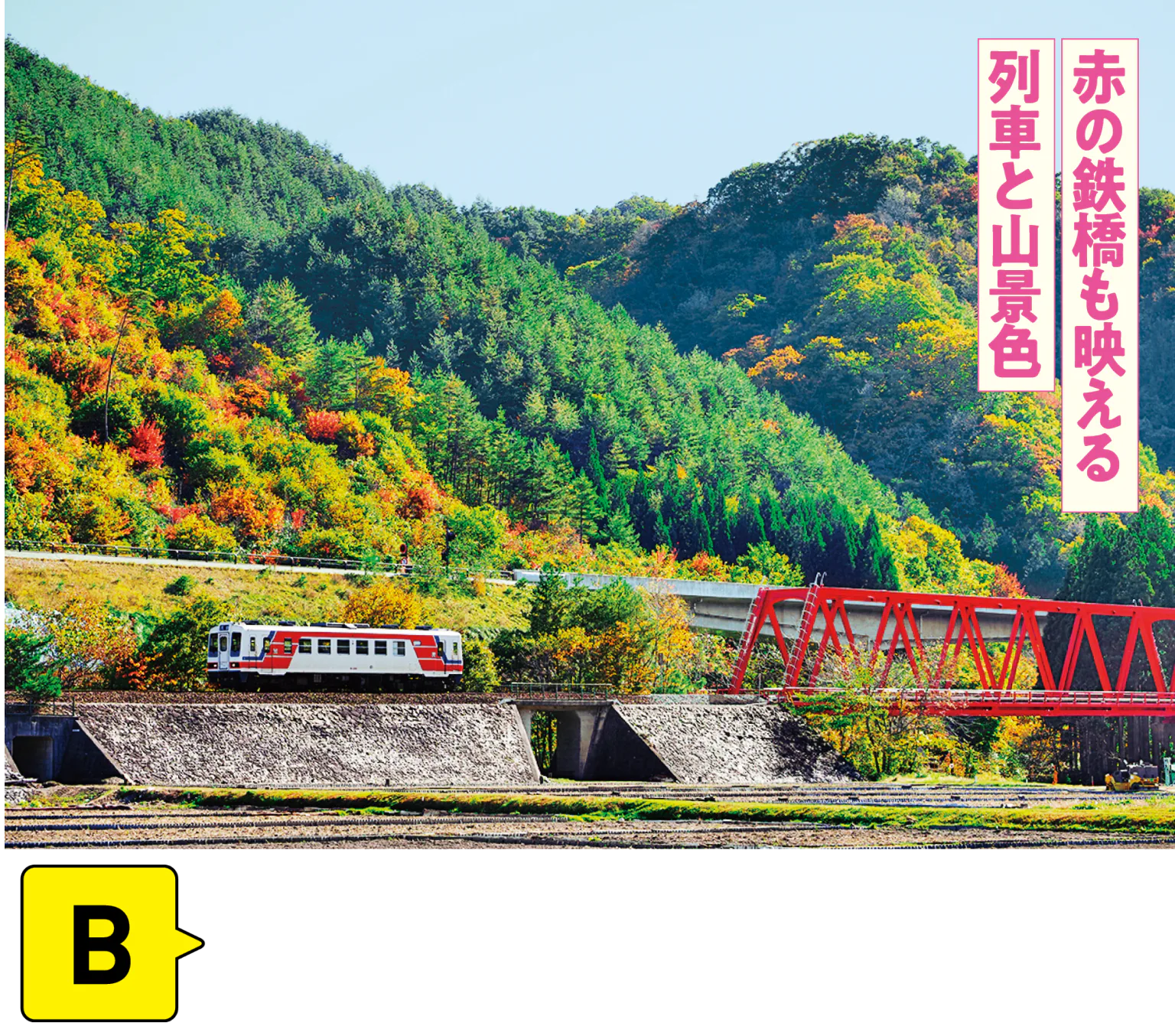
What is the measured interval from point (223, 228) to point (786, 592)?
255ft

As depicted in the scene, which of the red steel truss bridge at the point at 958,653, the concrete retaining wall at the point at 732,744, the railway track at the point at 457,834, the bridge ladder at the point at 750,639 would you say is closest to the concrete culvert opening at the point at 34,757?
the railway track at the point at 457,834

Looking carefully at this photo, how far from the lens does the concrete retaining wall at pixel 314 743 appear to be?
1362 inches

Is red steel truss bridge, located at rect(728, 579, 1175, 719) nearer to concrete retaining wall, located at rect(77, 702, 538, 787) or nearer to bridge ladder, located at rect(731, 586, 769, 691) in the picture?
bridge ladder, located at rect(731, 586, 769, 691)

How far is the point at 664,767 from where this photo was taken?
41.0 meters

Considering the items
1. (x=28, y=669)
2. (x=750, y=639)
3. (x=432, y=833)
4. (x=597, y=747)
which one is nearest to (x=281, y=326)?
(x=750, y=639)

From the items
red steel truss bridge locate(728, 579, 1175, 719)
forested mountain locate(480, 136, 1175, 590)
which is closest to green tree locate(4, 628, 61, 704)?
red steel truss bridge locate(728, 579, 1175, 719)

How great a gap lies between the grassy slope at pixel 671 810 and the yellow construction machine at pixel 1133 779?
1002cm

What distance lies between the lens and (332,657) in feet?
139

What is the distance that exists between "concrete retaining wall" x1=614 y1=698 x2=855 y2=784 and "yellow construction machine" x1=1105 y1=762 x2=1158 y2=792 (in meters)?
7.27

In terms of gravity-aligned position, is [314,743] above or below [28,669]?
below

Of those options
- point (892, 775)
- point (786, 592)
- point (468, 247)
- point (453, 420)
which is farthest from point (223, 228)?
point (892, 775)

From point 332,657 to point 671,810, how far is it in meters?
13.7

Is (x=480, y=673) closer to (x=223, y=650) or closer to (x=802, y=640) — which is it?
(x=223, y=650)
